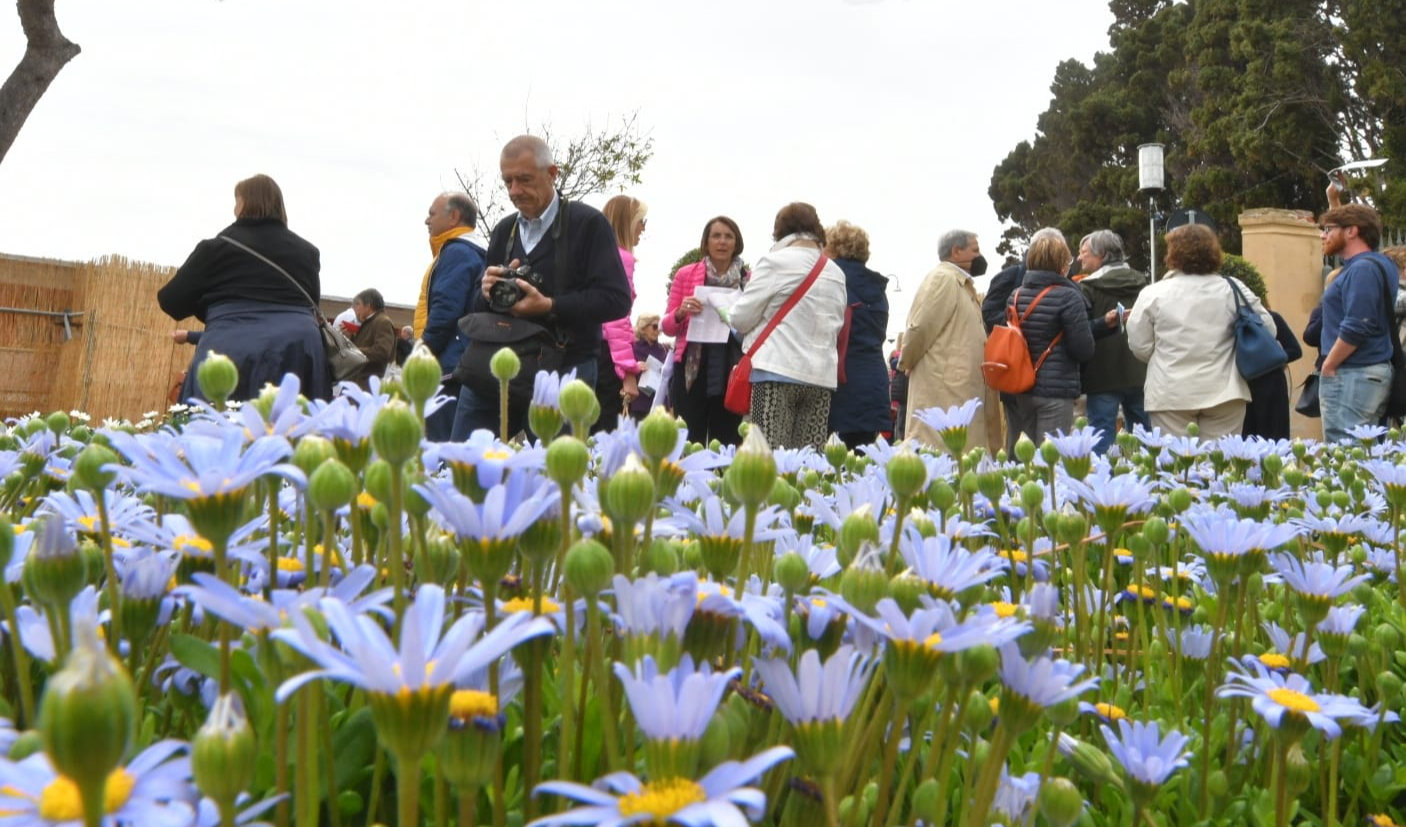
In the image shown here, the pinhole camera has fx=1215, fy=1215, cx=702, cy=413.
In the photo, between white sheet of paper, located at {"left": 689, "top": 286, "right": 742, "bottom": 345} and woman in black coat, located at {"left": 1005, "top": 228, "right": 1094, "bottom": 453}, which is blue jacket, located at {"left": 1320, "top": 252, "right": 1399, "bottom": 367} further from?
white sheet of paper, located at {"left": 689, "top": 286, "right": 742, "bottom": 345}

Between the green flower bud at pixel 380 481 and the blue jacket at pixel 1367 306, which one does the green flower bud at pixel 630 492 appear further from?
the blue jacket at pixel 1367 306

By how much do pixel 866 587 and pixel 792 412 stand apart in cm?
405

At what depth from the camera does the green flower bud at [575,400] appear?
3.37ft

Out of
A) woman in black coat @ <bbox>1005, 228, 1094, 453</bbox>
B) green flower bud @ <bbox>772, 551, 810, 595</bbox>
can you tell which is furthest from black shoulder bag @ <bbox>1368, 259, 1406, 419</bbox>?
green flower bud @ <bbox>772, 551, 810, 595</bbox>

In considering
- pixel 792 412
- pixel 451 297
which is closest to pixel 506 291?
pixel 451 297

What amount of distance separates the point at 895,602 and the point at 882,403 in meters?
4.61

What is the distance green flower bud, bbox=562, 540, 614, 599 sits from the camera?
0.73m

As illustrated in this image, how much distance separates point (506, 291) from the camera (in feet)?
11.2

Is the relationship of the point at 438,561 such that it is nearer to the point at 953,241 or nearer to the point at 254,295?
the point at 254,295

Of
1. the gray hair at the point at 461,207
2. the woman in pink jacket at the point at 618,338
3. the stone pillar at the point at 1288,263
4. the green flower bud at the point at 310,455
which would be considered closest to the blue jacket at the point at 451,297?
the gray hair at the point at 461,207

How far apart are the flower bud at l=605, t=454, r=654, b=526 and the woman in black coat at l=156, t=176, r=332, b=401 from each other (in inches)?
122

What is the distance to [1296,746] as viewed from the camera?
111 cm

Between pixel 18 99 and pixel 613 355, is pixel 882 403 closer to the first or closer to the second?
pixel 613 355

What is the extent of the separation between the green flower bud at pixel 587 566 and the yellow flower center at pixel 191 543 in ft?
0.97
